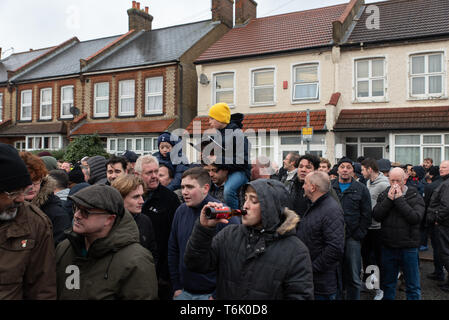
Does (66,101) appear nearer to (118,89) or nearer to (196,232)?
(118,89)

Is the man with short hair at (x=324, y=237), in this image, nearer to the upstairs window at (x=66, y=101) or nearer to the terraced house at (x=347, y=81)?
the terraced house at (x=347, y=81)

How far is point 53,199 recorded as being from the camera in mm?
3389

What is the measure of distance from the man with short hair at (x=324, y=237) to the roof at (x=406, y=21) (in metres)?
13.0

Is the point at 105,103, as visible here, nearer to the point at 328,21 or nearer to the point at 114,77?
the point at 114,77

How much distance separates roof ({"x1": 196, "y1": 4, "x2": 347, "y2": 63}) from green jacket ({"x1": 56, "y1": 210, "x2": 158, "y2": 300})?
50.1 feet

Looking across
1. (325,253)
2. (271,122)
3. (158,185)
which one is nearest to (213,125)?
(158,185)

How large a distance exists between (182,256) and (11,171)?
178cm

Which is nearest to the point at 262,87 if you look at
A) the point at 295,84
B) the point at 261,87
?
the point at 261,87

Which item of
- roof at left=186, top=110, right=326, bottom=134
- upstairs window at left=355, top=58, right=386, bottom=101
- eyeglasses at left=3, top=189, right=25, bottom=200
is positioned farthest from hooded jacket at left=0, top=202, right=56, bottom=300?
upstairs window at left=355, top=58, right=386, bottom=101

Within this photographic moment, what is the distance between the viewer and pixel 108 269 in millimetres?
2479

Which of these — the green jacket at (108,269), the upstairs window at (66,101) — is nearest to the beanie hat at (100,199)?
the green jacket at (108,269)

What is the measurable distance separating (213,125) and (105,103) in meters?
18.4

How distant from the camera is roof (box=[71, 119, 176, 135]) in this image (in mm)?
19141

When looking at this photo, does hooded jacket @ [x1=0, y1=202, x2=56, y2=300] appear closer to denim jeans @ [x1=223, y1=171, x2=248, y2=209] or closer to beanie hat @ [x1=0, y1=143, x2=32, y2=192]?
beanie hat @ [x1=0, y1=143, x2=32, y2=192]
